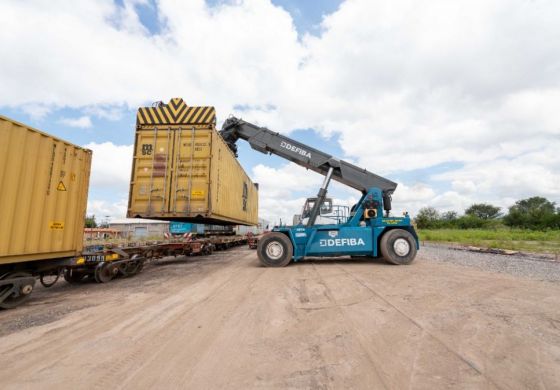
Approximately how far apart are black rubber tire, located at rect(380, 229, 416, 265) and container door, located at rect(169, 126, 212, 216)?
219 inches

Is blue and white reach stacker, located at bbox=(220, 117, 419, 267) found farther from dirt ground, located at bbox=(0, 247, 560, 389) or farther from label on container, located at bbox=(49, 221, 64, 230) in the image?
label on container, located at bbox=(49, 221, 64, 230)

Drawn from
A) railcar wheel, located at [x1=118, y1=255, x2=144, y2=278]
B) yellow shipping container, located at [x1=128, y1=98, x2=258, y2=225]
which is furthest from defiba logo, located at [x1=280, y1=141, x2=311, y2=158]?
railcar wheel, located at [x1=118, y1=255, x2=144, y2=278]

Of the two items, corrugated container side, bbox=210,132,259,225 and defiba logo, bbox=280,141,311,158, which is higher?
defiba logo, bbox=280,141,311,158

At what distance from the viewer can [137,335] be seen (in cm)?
347

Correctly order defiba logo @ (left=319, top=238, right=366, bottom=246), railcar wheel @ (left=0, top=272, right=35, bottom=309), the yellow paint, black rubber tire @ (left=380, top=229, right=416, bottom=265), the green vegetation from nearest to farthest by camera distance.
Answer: railcar wheel @ (left=0, top=272, right=35, bottom=309)
the yellow paint
black rubber tire @ (left=380, top=229, right=416, bottom=265)
defiba logo @ (left=319, top=238, right=366, bottom=246)
the green vegetation

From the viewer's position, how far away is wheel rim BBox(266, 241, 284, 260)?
360 inches

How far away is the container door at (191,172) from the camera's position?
797cm

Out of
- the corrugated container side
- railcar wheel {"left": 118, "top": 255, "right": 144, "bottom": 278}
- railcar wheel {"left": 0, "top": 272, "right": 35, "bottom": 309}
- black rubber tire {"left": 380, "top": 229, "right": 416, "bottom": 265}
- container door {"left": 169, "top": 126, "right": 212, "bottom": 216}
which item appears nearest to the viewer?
railcar wheel {"left": 0, "top": 272, "right": 35, "bottom": 309}

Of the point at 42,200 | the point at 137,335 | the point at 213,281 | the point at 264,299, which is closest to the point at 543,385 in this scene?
the point at 264,299

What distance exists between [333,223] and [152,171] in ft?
19.3

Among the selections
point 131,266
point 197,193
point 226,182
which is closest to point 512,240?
point 226,182

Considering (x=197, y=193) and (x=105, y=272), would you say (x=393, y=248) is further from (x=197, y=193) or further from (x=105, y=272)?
(x=105, y=272)

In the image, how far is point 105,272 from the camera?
6863mm

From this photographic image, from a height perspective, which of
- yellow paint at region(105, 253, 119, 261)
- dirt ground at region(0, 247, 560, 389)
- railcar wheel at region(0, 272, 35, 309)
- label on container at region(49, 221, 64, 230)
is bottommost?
dirt ground at region(0, 247, 560, 389)
